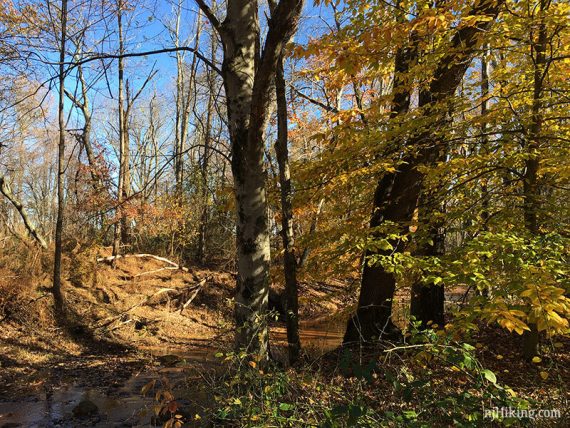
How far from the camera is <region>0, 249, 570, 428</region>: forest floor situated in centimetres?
595

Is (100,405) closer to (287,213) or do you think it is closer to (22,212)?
→ (287,213)

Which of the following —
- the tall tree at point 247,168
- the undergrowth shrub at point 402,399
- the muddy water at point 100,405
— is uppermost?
the tall tree at point 247,168

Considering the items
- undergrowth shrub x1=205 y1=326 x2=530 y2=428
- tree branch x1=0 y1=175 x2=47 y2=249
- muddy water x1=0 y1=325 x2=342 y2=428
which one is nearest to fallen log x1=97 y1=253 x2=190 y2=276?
tree branch x1=0 y1=175 x2=47 y2=249

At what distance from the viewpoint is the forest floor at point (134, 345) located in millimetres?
5949

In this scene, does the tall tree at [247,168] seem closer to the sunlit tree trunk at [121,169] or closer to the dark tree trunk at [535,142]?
the dark tree trunk at [535,142]

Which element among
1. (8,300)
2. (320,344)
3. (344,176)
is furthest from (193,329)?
(344,176)

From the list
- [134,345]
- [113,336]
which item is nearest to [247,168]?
[134,345]

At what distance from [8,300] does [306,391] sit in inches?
427

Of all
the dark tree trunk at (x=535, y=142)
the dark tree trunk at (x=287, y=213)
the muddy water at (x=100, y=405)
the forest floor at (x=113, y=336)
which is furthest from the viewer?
the dark tree trunk at (x=287, y=213)

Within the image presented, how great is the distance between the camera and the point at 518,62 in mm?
7664

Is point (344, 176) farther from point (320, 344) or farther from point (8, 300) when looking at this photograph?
point (8, 300)

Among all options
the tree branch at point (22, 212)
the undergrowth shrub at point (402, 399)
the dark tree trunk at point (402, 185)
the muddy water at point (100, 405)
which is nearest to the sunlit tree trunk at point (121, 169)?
the tree branch at point (22, 212)

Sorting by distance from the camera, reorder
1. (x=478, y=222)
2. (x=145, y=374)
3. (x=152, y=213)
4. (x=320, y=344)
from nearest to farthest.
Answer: (x=478, y=222)
(x=145, y=374)
(x=320, y=344)
(x=152, y=213)

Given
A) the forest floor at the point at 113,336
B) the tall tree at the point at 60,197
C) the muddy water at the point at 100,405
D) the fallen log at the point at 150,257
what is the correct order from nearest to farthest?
the muddy water at the point at 100,405
the forest floor at the point at 113,336
the tall tree at the point at 60,197
the fallen log at the point at 150,257
